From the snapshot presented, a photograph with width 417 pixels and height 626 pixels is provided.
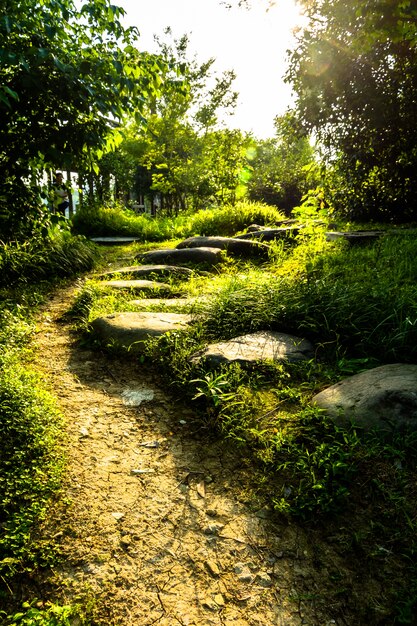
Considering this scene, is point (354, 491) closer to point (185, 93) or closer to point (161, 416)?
point (161, 416)

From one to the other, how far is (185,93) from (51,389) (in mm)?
3055

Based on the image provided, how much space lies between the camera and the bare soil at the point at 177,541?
4.55ft

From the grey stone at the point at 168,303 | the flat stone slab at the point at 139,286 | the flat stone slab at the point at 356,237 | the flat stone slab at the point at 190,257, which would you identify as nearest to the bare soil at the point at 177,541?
the grey stone at the point at 168,303

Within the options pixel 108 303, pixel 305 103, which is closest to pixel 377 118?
pixel 305 103

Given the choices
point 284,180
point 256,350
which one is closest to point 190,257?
point 256,350

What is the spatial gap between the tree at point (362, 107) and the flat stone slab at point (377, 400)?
6.78 m

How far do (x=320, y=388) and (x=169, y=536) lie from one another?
53.1 inches

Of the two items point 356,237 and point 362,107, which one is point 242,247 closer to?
point 356,237

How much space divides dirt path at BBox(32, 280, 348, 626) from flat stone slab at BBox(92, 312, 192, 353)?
81 centimetres

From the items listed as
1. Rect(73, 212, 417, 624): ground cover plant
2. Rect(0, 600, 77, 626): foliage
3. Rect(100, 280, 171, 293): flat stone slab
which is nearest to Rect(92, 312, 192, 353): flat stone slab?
Rect(73, 212, 417, 624): ground cover plant

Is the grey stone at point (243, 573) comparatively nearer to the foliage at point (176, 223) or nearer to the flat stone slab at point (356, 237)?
the flat stone slab at point (356, 237)

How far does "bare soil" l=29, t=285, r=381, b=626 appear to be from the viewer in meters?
1.39

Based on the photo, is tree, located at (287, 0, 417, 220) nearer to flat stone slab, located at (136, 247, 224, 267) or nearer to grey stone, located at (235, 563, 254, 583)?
flat stone slab, located at (136, 247, 224, 267)

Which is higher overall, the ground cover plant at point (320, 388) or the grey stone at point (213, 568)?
the ground cover plant at point (320, 388)
